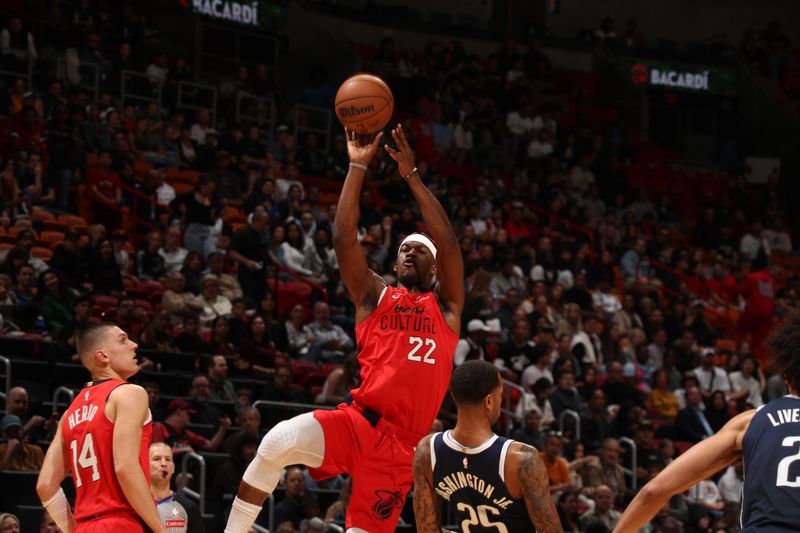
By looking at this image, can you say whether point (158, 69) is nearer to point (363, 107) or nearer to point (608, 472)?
point (608, 472)

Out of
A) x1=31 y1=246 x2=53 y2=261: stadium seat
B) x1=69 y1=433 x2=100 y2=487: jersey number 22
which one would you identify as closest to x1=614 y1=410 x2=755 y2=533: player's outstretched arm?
x1=69 y1=433 x2=100 y2=487: jersey number 22

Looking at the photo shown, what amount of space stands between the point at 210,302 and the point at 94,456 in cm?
858

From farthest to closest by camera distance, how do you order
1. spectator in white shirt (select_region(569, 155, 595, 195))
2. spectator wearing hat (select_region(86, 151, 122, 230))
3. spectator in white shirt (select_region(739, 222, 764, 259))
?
spectator in white shirt (select_region(569, 155, 595, 195)) → spectator in white shirt (select_region(739, 222, 764, 259)) → spectator wearing hat (select_region(86, 151, 122, 230))

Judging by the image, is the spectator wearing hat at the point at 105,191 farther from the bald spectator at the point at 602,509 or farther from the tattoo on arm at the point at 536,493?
the tattoo on arm at the point at 536,493

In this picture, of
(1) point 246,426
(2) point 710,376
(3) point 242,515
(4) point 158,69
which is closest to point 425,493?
(3) point 242,515

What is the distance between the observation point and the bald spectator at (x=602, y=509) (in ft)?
42.2

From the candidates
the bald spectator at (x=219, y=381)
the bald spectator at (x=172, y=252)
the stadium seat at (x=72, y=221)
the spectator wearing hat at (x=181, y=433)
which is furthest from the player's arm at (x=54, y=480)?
the stadium seat at (x=72, y=221)

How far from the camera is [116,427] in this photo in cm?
584

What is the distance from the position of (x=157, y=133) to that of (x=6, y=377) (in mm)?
6980

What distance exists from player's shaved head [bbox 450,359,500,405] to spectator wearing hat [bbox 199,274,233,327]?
8.77m

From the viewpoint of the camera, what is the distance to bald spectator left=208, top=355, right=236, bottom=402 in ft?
42.3

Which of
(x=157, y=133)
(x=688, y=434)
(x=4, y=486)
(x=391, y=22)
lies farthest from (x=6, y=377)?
(x=391, y=22)

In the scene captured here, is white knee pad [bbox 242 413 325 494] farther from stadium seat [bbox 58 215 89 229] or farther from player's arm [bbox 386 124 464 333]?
stadium seat [bbox 58 215 89 229]

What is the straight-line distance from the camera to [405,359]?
6.79 meters
